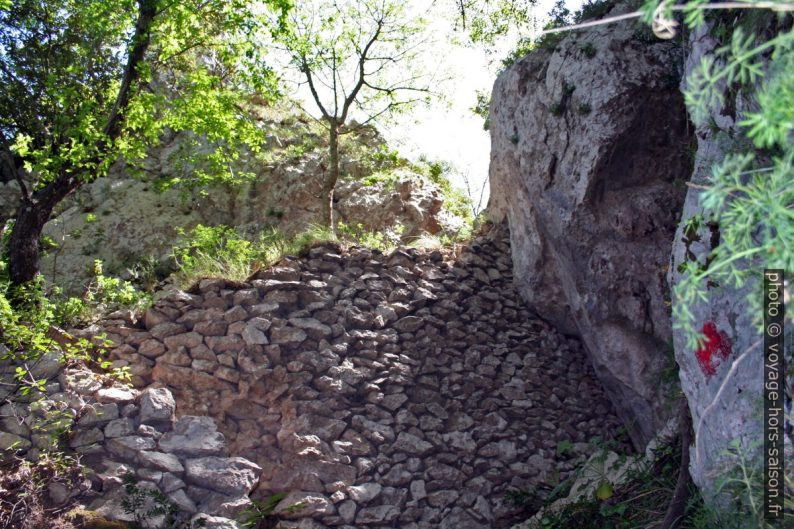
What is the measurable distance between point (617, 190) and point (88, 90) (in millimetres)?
5644

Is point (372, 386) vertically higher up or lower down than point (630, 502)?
higher up

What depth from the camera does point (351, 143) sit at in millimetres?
10102

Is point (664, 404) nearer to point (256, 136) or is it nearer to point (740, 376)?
point (740, 376)

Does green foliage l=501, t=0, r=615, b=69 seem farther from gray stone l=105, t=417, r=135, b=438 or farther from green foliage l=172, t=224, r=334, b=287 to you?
gray stone l=105, t=417, r=135, b=438

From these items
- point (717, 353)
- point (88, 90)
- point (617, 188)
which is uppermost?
point (88, 90)

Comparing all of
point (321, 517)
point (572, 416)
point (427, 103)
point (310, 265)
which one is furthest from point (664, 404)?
point (427, 103)

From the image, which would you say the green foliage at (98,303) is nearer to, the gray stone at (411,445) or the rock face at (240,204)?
the rock face at (240,204)

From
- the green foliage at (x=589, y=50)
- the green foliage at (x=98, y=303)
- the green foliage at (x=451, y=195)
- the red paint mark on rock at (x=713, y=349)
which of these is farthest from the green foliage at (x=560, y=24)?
the green foliage at (x=98, y=303)

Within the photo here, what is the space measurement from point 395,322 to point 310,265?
3.57ft

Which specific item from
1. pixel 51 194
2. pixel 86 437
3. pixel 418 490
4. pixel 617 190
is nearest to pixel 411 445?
pixel 418 490

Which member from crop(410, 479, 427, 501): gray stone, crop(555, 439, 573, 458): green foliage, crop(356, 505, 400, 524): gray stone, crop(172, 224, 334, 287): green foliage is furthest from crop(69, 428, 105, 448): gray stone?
crop(555, 439, 573, 458): green foliage

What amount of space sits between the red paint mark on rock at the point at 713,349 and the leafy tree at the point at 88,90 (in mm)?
5461

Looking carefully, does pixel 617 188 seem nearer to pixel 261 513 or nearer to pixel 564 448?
pixel 564 448

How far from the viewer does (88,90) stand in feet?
24.6
